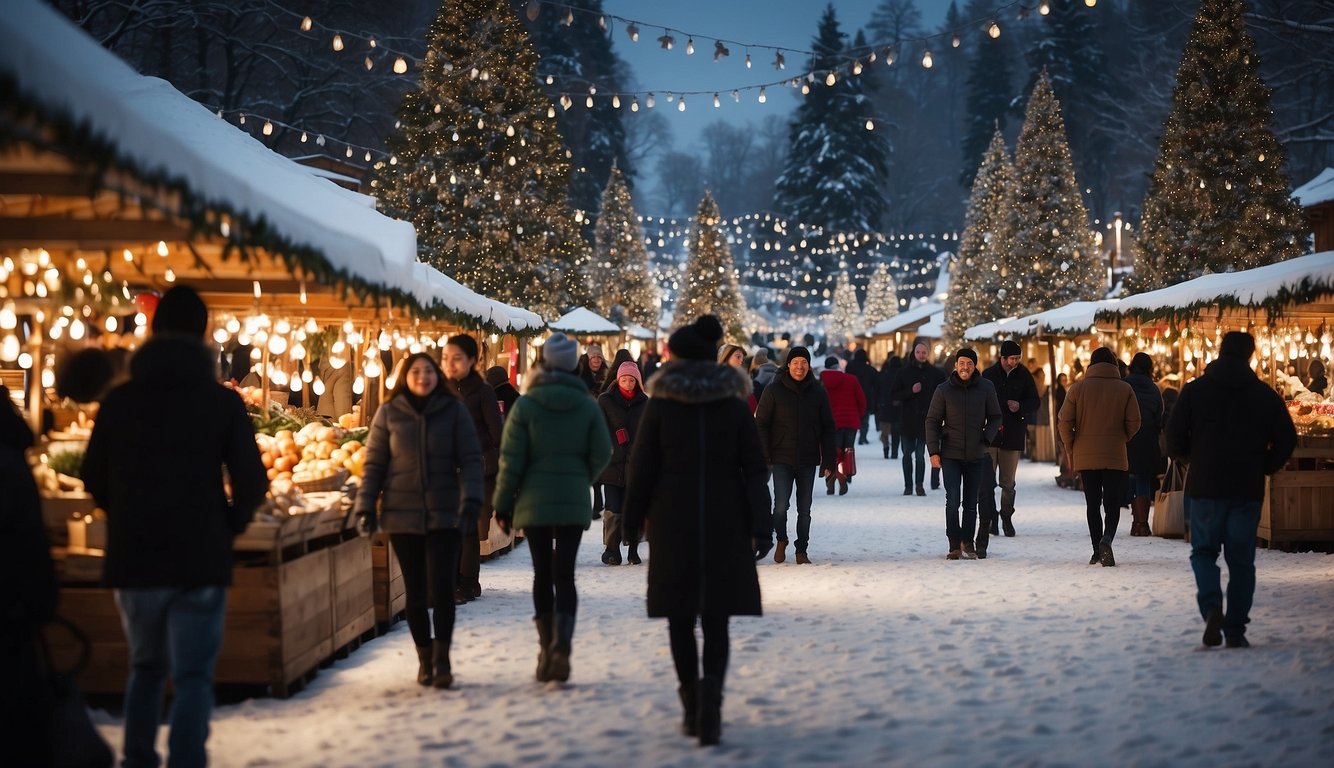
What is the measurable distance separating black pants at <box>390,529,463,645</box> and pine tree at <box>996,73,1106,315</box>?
32350 mm

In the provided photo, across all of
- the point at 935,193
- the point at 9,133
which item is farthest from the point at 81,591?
the point at 935,193

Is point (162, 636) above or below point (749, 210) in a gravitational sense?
below

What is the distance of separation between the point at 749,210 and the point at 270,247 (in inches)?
4330

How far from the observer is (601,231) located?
57938 millimetres

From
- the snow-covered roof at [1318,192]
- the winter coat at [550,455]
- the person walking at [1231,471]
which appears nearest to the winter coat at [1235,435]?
the person walking at [1231,471]

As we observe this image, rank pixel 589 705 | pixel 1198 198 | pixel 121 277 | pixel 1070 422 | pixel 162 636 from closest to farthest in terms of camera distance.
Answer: pixel 162 636 < pixel 589 705 < pixel 121 277 < pixel 1070 422 < pixel 1198 198

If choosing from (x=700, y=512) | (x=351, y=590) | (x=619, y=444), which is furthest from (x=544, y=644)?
(x=619, y=444)

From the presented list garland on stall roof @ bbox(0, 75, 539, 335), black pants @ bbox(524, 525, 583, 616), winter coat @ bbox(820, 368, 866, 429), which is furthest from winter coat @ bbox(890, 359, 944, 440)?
black pants @ bbox(524, 525, 583, 616)

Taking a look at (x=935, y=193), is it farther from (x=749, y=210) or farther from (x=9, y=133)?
(x=9, y=133)

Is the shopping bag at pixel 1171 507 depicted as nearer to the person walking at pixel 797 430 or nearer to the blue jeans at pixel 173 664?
the person walking at pixel 797 430

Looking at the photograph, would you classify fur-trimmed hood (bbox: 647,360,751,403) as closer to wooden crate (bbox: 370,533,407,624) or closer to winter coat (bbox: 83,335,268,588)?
winter coat (bbox: 83,335,268,588)

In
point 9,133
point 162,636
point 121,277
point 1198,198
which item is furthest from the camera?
point 1198,198

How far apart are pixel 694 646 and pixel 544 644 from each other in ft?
5.04

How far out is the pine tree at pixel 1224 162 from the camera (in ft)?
97.4
